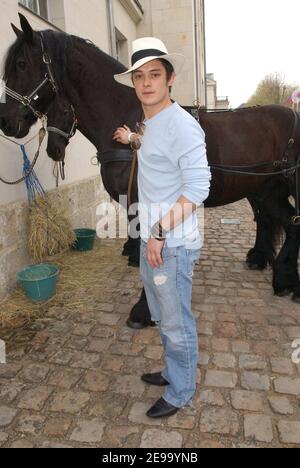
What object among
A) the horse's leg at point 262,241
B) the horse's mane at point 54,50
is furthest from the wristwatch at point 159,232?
the horse's leg at point 262,241

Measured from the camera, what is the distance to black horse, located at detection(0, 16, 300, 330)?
2785mm

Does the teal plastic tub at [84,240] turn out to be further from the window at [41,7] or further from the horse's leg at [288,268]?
the window at [41,7]

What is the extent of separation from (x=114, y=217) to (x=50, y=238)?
2606 millimetres

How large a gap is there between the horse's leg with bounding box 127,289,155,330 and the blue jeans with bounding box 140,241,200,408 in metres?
0.96

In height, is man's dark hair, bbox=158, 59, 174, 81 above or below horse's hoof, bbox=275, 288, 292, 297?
above

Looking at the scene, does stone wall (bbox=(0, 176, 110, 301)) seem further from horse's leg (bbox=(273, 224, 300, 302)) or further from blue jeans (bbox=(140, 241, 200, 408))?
horse's leg (bbox=(273, 224, 300, 302))

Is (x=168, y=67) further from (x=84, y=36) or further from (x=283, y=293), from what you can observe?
(x=84, y=36)

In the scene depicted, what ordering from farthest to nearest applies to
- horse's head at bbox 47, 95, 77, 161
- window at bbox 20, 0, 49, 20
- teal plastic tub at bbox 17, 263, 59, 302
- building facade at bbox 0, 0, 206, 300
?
window at bbox 20, 0, 49, 20
building facade at bbox 0, 0, 206, 300
teal plastic tub at bbox 17, 263, 59, 302
horse's head at bbox 47, 95, 77, 161

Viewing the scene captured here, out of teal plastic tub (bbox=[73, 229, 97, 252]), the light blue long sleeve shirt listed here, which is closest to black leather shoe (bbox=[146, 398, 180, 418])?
the light blue long sleeve shirt

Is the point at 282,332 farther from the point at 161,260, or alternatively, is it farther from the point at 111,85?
the point at 111,85

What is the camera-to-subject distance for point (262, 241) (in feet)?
13.4

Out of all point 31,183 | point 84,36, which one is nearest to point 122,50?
point 84,36

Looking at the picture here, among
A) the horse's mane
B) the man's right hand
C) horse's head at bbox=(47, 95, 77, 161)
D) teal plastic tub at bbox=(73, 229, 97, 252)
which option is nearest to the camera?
the man's right hand

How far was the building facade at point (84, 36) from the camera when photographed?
11.9 feet
